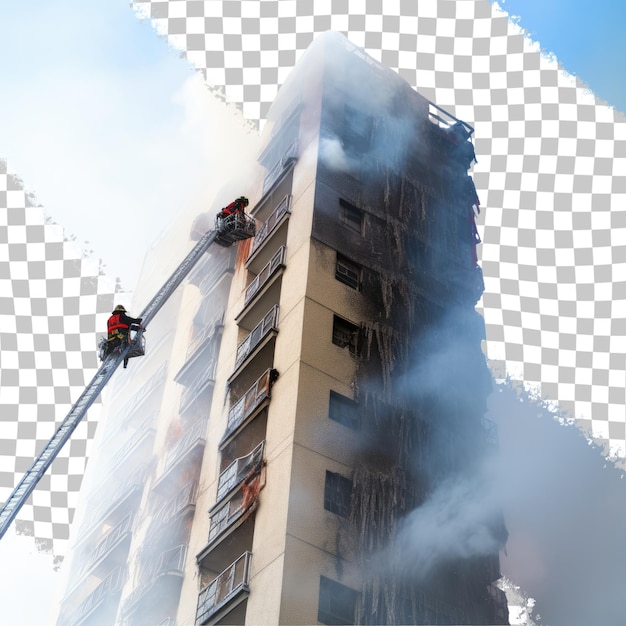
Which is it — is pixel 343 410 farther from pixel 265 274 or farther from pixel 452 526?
pixel 265 274

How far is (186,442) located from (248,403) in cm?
502

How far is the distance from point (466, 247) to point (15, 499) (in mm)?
21598

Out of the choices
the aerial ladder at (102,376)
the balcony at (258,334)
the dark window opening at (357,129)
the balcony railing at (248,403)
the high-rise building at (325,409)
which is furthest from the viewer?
the dark window opening at (357,129)

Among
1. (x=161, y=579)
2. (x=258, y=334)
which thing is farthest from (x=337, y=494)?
(x=258, y=334)

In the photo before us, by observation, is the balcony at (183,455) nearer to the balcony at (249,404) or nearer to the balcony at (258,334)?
the balcony at (249,404)

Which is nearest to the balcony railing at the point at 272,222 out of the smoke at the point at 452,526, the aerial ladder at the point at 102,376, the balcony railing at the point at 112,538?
the aerial ladder at the point at 102,376

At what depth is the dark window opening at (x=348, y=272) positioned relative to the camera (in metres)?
32.0

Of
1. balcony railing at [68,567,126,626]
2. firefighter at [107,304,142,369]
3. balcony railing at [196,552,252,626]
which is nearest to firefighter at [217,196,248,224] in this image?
firefighter at [107,304,142,369]

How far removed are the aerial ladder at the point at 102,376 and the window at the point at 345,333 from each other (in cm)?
731

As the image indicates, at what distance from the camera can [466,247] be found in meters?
38.0

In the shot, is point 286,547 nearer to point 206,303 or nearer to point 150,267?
point 206,303

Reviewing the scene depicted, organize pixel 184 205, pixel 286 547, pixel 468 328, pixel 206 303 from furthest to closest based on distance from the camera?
pixel 184 205 → pixel 206 303 → pixel 468 328 → pixel 286 547

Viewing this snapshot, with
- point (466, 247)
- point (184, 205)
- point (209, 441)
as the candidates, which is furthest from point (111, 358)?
point (184, 205)

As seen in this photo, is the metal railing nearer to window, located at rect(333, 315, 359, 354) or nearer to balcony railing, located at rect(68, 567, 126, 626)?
window, located at rect(333, 315, 359, 354)
